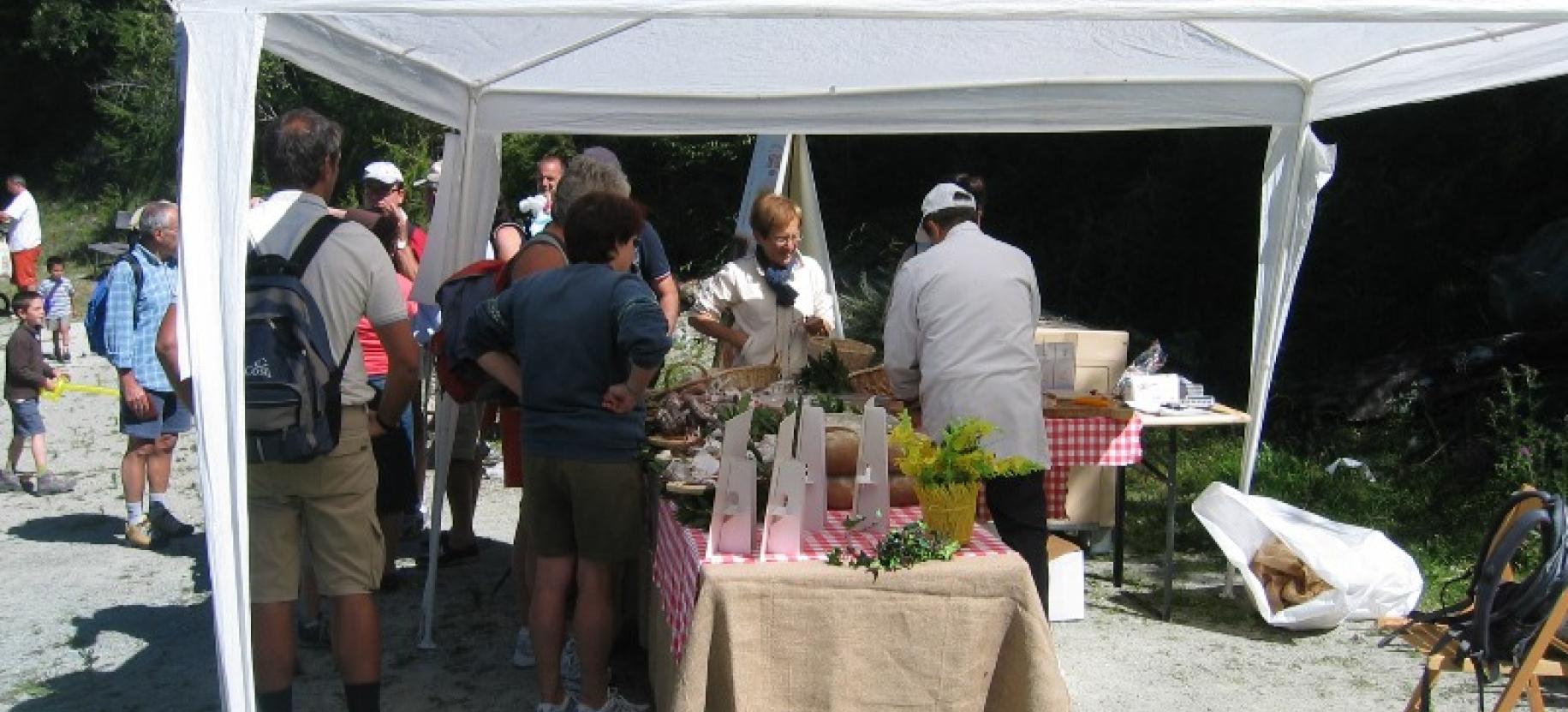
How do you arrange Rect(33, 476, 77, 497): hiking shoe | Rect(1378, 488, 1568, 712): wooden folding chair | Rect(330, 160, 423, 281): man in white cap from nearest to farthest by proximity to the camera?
Rect(1378, 488, 1568, 712): wooden folding chair, Rect(330, 160, 423, 281): man in white cap, Rect(33, 476, 77, 497): hiking shoe

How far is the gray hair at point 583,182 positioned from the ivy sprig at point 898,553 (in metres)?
1.62

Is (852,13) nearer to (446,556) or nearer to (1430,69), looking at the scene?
(1430,69)

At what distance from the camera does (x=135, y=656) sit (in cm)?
519

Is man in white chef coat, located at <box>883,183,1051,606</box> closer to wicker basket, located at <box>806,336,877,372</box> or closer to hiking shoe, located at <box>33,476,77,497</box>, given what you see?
wicker basket, located at <box>806,336,877,372</box>

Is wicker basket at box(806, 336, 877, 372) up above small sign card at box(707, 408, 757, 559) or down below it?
above

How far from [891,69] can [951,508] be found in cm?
271

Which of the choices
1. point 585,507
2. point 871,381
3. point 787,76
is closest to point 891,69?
point 787,76

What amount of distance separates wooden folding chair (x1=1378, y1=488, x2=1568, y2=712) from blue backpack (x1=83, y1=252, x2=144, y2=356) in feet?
17.3

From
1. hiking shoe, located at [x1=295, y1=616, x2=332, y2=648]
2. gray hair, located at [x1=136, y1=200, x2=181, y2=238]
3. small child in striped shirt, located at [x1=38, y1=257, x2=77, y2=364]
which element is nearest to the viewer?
hiking shoe, located at [x1=295, y1=616, x2=332, y2=648]

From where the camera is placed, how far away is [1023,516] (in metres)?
4.59

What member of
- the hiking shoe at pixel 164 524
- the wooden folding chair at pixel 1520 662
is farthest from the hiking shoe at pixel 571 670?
the hiking shoe at pixel 164 524

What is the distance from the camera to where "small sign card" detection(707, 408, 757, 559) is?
352 cm

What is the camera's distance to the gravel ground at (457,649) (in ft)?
15.8

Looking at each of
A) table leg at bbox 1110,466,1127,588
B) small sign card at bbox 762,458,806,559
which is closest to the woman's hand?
small sign card at bbox 762,458,806,559
